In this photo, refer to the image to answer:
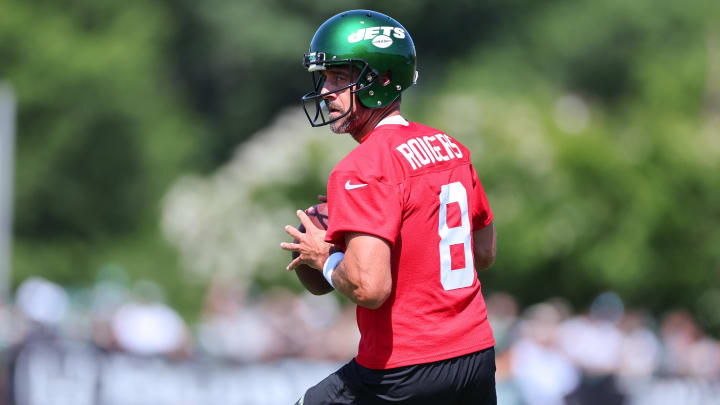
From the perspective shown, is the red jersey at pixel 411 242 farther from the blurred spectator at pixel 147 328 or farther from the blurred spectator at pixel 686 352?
the blurred spectator at pixel 147 328

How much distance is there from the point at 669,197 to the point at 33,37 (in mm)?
22970

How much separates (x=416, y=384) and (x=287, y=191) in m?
18.8

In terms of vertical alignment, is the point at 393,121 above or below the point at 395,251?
above

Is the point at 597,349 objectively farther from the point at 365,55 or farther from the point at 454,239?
the point at 365,55

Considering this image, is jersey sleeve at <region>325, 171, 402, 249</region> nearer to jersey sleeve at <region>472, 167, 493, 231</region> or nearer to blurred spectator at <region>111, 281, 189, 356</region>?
jersey sleeve at <region>472, 167, 493, 231</region>

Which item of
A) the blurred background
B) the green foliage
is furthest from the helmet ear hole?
the green foliage

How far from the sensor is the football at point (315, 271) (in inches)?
188

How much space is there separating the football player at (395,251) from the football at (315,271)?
123mm

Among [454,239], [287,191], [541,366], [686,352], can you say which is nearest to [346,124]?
[454,239]

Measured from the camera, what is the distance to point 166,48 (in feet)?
140

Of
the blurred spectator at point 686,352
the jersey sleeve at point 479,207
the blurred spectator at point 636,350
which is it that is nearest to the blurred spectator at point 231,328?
the blurred spectator at point 636,350

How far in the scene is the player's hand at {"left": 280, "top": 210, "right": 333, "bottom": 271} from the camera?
4.57 metres

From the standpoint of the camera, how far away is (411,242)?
4.45m

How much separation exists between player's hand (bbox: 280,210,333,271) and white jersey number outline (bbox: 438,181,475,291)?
1.54 ft
